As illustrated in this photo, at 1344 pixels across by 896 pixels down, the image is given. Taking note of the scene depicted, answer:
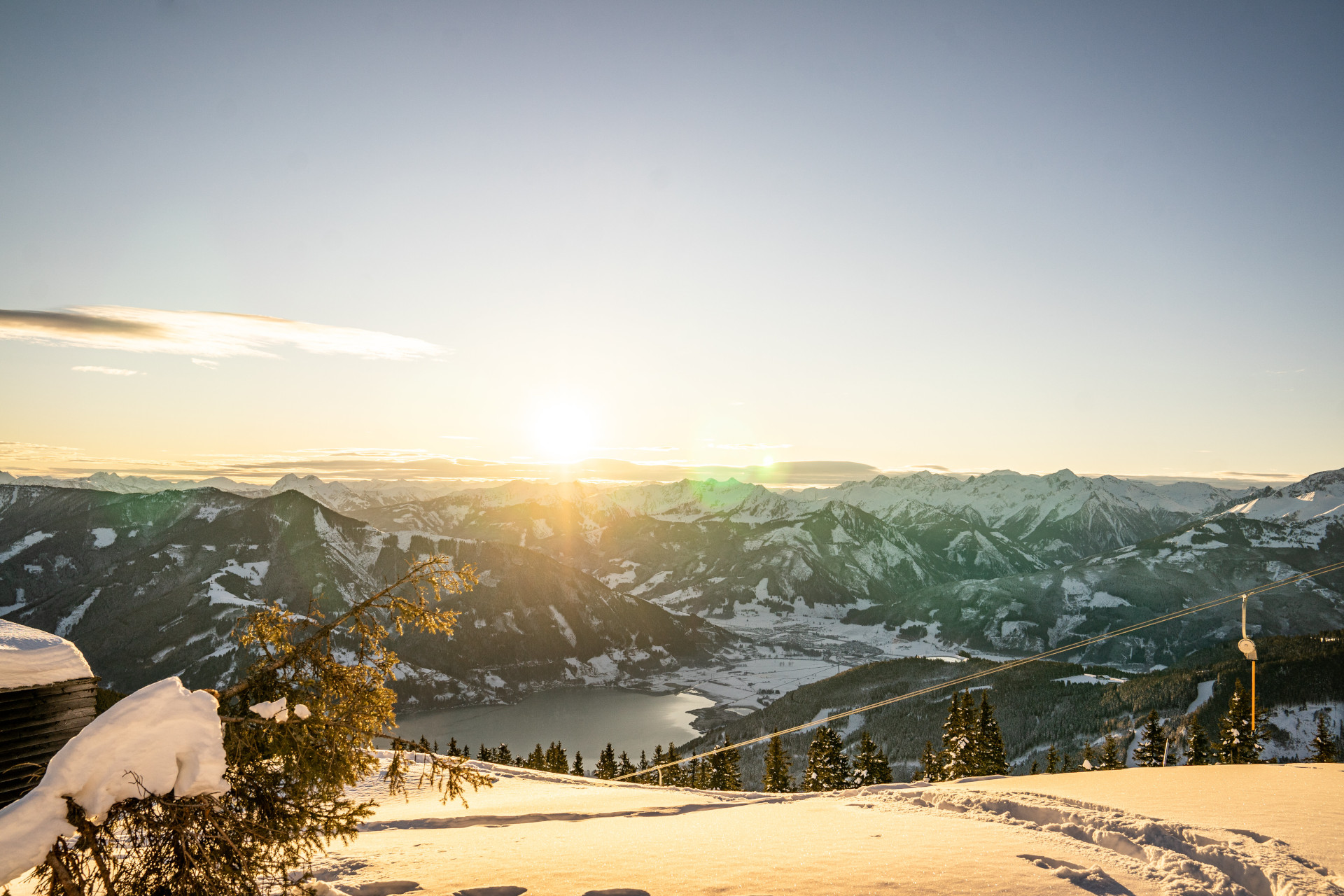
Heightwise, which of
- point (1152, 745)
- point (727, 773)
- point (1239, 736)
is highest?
point (1239, 736)

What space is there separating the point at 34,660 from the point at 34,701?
0.52m

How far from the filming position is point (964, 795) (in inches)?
701

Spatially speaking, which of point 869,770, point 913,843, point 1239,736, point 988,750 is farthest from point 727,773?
point 913,843

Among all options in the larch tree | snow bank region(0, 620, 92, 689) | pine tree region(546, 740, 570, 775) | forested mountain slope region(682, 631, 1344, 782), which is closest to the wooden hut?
snow bank region(0, 620, 92, 689)

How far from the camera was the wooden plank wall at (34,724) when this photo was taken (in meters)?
8.68

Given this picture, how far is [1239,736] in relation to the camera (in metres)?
51.5

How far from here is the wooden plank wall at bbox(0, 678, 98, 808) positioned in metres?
8.68

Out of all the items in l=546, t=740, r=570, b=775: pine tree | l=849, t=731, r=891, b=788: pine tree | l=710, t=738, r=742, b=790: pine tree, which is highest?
l=849, t=731, r=891, b=788: pine tree

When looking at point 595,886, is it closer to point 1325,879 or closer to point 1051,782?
point 1325,879

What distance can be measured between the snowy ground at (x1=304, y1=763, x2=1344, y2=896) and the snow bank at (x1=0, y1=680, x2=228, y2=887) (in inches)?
175

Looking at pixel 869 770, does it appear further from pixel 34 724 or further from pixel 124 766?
pixel 124 766

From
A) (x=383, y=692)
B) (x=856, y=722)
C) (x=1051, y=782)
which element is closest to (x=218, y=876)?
(x=383, y=692)

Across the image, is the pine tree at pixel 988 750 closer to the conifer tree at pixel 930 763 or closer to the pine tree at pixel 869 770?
the pine tree at pixel 869 770

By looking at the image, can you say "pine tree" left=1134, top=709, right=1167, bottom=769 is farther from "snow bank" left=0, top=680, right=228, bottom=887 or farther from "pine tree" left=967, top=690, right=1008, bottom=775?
"snow bank" left=0, top=680, right=228, bottom=887
